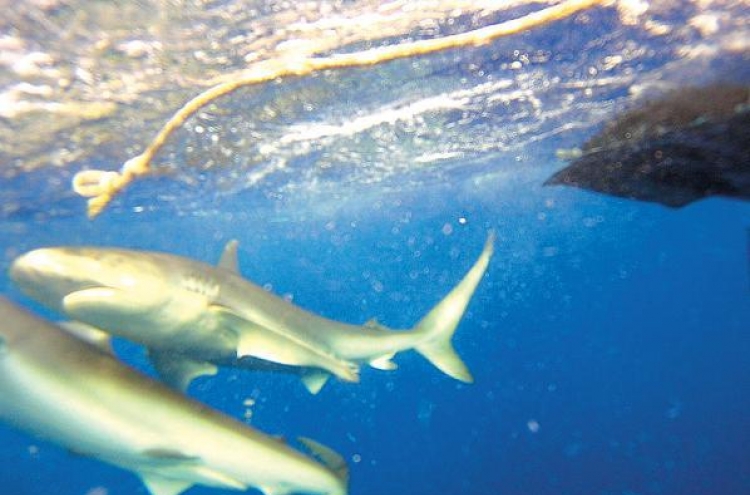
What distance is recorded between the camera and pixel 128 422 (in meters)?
5.33

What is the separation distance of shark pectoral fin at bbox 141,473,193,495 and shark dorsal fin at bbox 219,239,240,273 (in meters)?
2.83

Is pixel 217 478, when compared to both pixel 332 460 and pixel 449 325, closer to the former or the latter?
pixel 332 460

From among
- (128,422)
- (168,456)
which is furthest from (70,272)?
(168,456)

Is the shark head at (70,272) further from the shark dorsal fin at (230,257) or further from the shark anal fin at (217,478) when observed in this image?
the shark dorsal fin at (230,257)

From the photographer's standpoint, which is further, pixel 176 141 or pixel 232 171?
pixel 232 171

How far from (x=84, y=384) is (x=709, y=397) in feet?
238

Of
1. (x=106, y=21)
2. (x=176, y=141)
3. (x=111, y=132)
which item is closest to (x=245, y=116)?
(x=176, y=141)

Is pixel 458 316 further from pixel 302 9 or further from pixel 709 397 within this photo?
pixel 709 397

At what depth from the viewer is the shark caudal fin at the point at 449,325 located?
8.96 meters

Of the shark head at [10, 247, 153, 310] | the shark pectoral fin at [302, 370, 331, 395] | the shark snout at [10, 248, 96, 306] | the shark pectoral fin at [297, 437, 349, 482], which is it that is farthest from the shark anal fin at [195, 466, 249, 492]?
the shark snout at [10, 248, 96, 306]

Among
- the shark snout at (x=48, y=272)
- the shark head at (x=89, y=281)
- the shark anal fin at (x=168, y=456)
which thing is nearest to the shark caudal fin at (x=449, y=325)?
the shark anal fin at (x=168, y=456)

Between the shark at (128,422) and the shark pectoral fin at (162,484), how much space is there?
11 millimetres

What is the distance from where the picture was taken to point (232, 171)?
20281mm

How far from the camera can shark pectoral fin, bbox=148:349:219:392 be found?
6.66 meters
